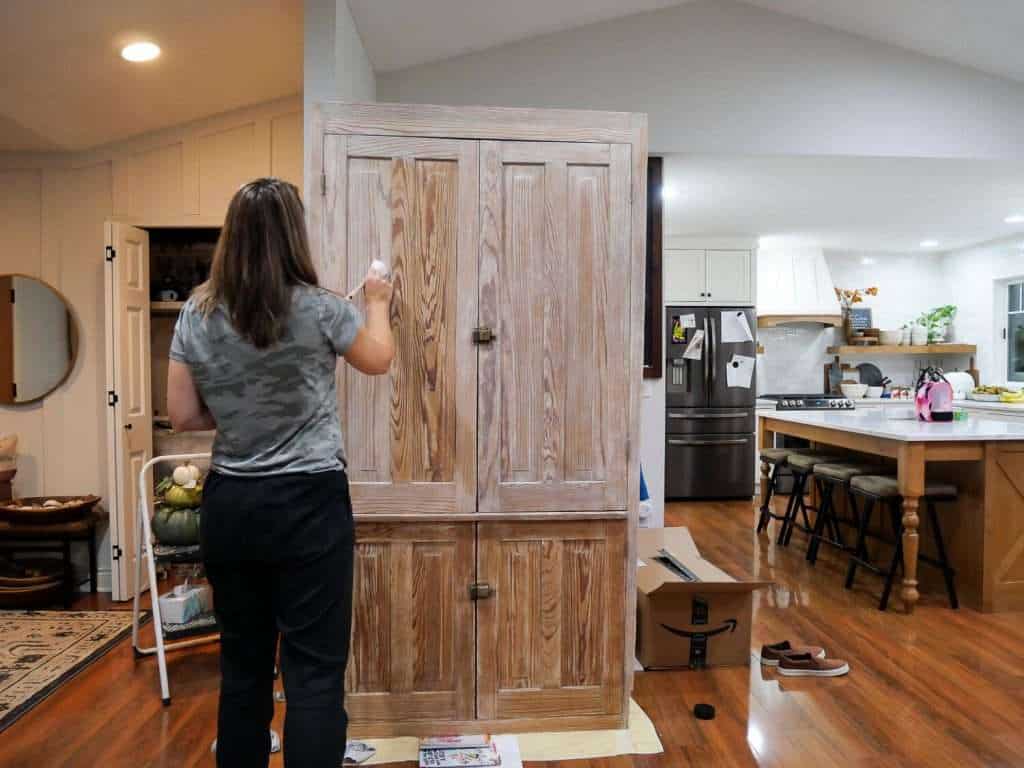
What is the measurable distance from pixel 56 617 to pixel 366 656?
2.17m

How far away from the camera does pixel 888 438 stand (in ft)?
12.0

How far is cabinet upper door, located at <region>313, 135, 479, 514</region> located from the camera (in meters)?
2.19

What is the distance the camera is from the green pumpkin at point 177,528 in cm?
291

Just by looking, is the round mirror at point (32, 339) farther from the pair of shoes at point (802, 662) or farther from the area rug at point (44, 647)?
the pair of shoes at point (802, 662)

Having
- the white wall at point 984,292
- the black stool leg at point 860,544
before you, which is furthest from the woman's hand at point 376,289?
the white wall at point 984,292

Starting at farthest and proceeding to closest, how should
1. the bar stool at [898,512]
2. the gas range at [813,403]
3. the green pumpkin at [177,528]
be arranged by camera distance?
the gas range at [813,403], the bar stool at [898,512], the green pumpkin at [177,528]

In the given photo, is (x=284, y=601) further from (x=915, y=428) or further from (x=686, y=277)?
(x=686, y=277)

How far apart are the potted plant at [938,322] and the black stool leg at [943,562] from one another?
13.9 ft

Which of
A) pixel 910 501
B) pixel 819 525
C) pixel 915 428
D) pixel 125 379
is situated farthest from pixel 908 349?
pixel 125 379

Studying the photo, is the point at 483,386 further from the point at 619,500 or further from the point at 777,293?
the point at 777,293

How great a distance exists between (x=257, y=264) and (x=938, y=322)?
24.7 feet

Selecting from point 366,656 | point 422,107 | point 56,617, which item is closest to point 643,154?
point 422,107

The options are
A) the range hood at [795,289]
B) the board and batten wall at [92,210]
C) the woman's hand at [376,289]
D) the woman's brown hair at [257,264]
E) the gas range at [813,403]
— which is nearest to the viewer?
the woman's brown hair at [257,264]

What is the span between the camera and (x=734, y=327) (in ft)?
20.9
